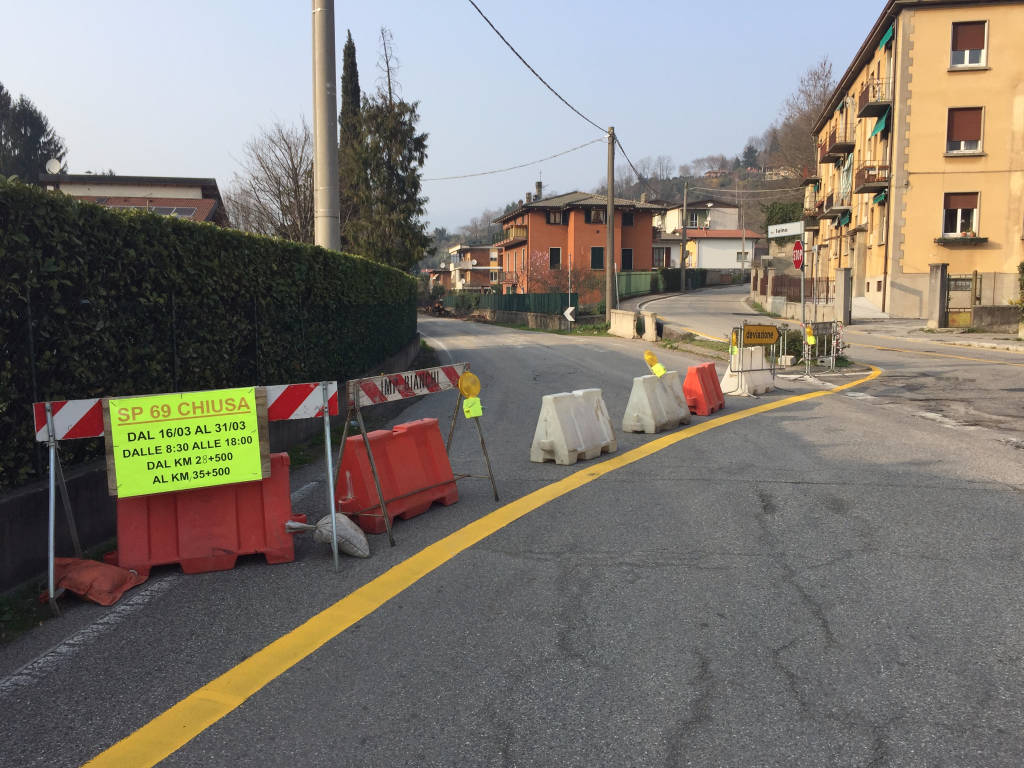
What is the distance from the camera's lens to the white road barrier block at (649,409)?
10297 mm

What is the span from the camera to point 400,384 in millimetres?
6465

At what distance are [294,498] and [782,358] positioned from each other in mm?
14292

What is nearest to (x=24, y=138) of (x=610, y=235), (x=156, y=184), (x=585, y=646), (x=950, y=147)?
(x=156, y=184)

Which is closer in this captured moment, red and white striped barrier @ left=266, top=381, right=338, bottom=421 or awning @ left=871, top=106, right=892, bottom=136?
red and white striped barrier @ left=266, top=381, right=338, bottom=421

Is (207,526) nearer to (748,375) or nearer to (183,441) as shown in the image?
(183,441)

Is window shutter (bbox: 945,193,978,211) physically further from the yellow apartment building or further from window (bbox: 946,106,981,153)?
window (bbox: 946,106,981,153)

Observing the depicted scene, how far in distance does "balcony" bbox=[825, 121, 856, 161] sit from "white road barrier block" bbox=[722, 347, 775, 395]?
36566 millimetres

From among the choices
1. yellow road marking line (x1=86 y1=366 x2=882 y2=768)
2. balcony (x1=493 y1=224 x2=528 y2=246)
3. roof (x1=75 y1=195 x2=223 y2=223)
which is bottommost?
yellow road marking line (x1=86 y1=366 x2=882 y2=768)

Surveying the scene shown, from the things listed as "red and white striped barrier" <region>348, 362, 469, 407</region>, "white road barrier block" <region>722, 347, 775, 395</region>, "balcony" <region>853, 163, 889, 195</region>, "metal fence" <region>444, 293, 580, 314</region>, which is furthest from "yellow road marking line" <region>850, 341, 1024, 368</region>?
"metal fence" <region>444, 293, 580, 314</region>

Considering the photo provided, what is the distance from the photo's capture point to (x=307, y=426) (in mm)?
10391

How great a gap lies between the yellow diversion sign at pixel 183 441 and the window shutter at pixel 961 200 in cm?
3783

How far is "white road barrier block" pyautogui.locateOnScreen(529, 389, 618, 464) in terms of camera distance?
8391mm

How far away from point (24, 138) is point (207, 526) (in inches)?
3111

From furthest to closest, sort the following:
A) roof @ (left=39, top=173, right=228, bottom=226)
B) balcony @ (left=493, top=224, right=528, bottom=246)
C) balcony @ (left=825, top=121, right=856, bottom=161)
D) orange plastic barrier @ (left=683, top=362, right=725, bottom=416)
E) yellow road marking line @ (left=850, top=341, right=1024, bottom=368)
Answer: balcony @ (left=493, top=224, right=528, bottom=246), balcony @ (left=825, top=121, right=856, bottom=161), roof @ (left=39, top=173, right=228, bottom=226), yellow road marking line @ (left=850, top=341, right=1024, bottom=368), orange plastic barrier @ (left=683, top=362, right=725, bottom=416)
